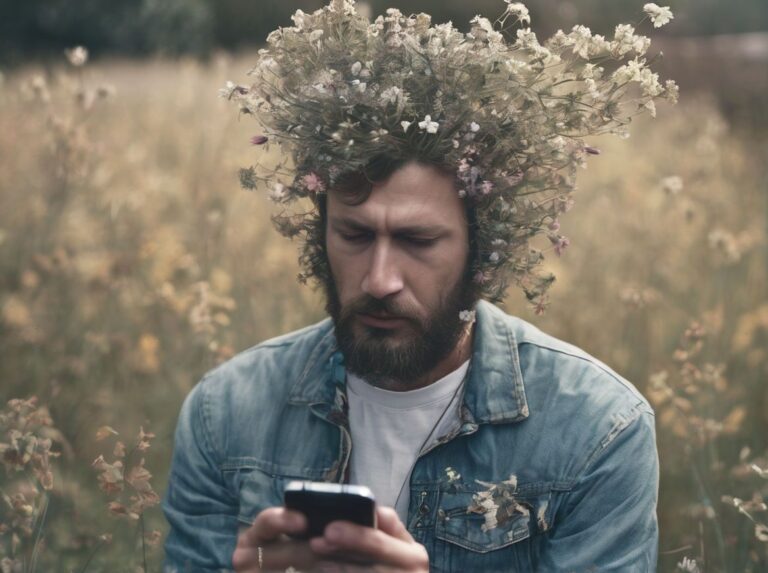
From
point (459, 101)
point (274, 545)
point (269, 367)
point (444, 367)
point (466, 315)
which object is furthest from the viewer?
point (269, 367)

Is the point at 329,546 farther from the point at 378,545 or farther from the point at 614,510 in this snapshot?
the point at 614,510

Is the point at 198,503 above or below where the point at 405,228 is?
below

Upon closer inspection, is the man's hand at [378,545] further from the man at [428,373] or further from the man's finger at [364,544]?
the man at [428,373]

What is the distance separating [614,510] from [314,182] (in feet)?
3.49

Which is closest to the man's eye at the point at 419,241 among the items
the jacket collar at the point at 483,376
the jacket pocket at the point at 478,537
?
the jacket collar at the point at 483,376

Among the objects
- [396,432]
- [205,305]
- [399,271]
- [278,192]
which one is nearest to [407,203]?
[399,271]

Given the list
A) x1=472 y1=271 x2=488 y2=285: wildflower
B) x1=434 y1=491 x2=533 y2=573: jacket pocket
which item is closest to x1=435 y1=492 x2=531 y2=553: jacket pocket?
x1=434 y1=491 x2=533 y2=573: jacket pocket

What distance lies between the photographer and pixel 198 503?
105 inches

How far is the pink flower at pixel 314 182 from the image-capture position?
2475 millimetres

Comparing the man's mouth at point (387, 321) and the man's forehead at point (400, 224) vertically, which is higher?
the man's forehead at point (400, 224)

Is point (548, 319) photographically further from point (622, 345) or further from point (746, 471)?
point (746, 471)

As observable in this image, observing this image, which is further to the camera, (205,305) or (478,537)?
(205,305)

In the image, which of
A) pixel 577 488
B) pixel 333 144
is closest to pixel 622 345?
pixel 577 488

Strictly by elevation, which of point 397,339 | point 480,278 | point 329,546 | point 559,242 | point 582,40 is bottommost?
point 329,546
